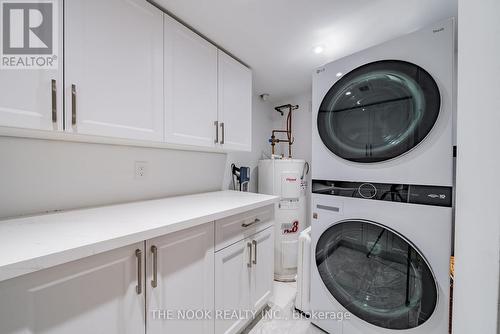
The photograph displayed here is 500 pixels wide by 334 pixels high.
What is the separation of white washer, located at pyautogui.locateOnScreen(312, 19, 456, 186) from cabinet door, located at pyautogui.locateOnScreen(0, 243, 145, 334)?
3.72 ft

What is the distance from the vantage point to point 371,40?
1.36 meters

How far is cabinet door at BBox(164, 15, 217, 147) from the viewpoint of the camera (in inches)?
45.1

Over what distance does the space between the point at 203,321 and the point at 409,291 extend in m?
1.05

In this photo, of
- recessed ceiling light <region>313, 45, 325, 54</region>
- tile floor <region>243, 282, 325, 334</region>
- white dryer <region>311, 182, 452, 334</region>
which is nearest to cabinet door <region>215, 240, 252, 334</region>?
tile floor <region>243, 282, 325, 334</region>

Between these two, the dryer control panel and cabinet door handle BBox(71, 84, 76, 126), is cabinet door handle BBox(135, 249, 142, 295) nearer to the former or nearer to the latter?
cabinet door handle BBox(71, 84, 76, 126)

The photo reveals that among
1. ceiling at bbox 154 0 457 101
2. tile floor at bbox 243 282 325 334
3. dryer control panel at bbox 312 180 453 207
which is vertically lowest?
tile floor at bbox 243 282 325 334

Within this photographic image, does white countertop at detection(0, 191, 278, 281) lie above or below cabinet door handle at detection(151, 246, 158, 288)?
above

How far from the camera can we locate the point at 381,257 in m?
0.99

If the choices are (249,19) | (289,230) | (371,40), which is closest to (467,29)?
(249,19)

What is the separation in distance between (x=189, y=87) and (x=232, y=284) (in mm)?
1307

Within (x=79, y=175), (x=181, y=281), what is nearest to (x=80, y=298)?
(x=181, y=281)

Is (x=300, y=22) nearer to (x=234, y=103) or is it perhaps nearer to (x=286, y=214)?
(x=234, y=103)

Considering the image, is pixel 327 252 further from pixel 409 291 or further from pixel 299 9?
pixel 299 9

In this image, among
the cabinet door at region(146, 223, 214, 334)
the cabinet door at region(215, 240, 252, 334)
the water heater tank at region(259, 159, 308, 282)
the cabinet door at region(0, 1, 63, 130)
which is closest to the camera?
the cabinet door at region(0, 1, 63, 130)
